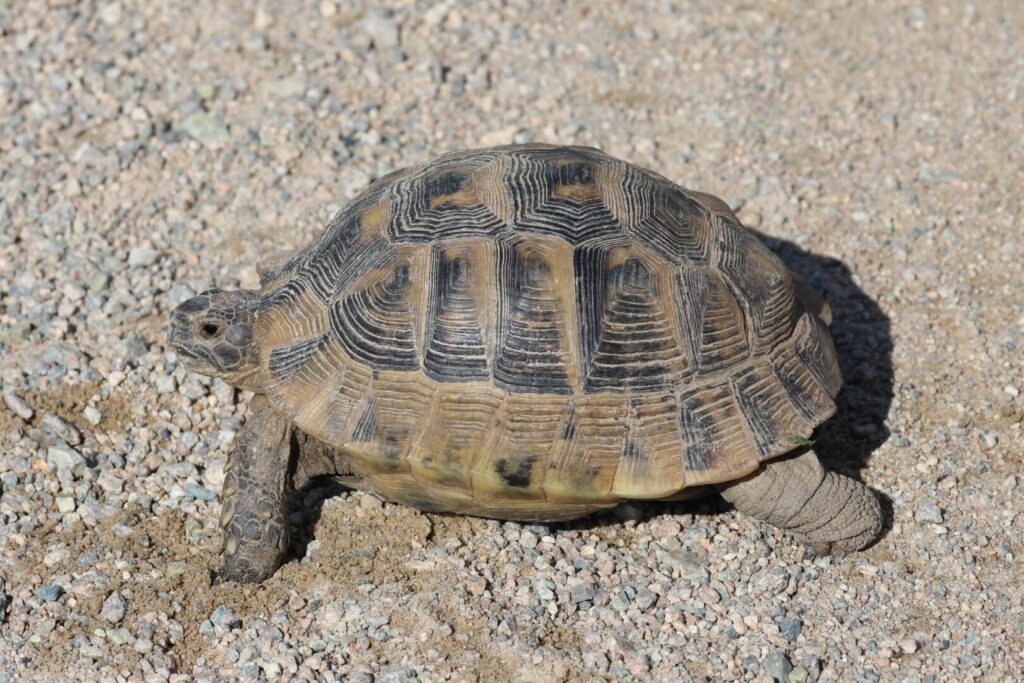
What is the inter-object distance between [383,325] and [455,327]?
0.30 metres

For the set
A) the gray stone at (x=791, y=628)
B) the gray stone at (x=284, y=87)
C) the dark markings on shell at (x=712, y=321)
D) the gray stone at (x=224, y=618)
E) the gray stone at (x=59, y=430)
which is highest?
the dark markings on shell at (x=712, y=321)

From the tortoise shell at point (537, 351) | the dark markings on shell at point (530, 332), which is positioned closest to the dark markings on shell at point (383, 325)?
the tortoise shell at point (537, 351)

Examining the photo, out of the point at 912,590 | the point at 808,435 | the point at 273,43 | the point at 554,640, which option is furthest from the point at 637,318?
the point at 273,43

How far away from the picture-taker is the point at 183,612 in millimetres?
4773

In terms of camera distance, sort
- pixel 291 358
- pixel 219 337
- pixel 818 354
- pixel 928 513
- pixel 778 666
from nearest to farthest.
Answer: pixel 778 666 < pixel 291 358 < pixel 219 337 < pixel 818 354 < pixel 928 513

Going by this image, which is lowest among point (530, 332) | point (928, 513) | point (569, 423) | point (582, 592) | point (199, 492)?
point (199, 492)

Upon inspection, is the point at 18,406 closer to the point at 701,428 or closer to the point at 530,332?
the point at 530,332

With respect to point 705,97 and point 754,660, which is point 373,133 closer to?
point 705,97

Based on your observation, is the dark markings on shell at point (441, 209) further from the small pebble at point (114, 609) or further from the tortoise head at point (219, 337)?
the small pebble at point (114, 609)

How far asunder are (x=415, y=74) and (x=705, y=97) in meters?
1.85

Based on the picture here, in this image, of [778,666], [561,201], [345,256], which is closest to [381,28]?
[345,256]

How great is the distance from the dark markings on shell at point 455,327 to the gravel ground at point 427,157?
869 millimetres

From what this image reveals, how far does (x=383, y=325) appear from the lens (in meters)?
4.73

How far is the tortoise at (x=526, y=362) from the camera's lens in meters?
4.62
